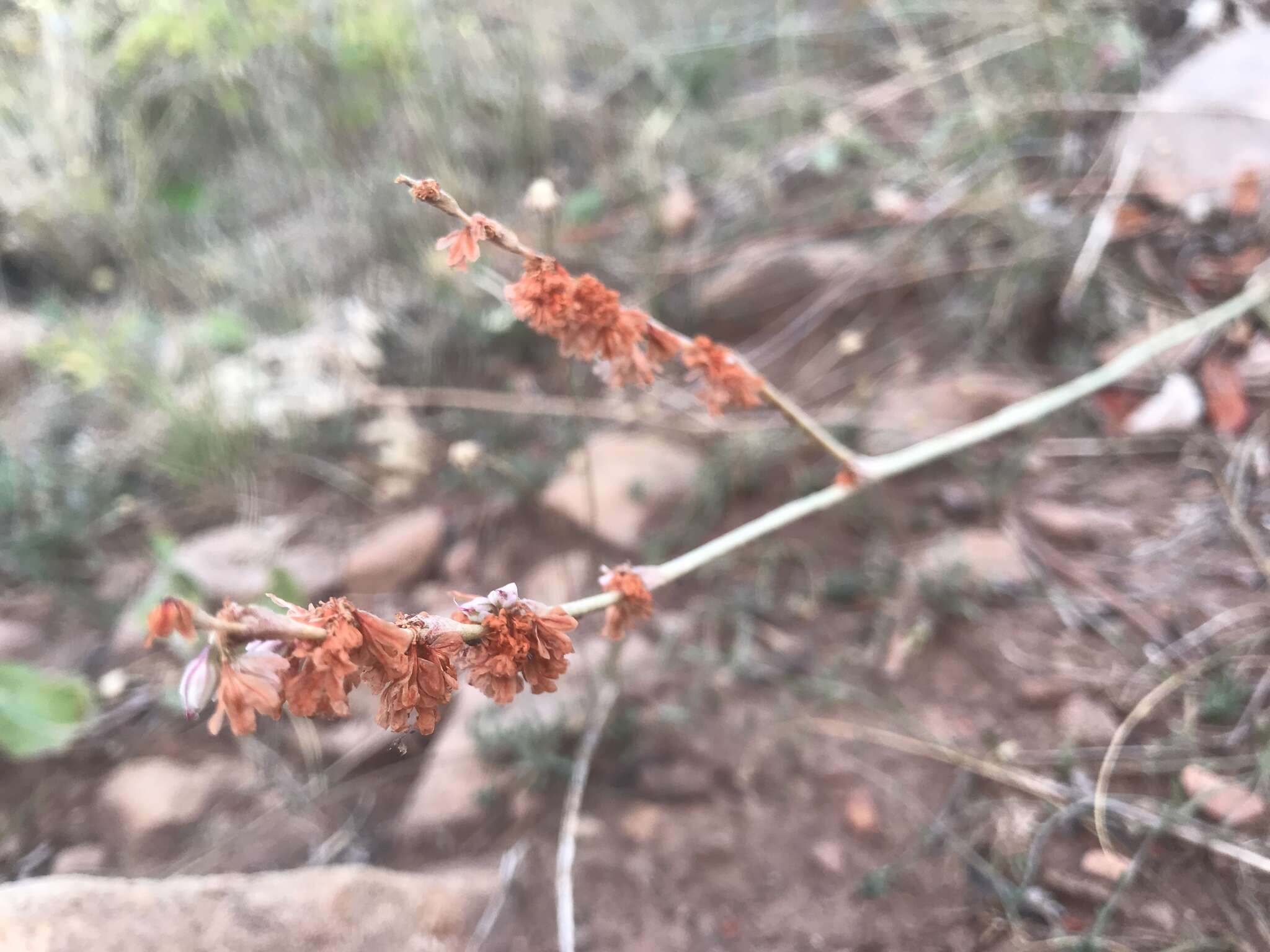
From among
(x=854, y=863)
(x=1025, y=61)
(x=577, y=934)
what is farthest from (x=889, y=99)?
(x=577, y=934)

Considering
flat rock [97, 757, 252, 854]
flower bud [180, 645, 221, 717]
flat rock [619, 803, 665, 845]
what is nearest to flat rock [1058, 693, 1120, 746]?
flat rock [619, 803, 665, 845]

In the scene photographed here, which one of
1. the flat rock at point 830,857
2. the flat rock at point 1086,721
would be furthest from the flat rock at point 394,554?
the flat rock at point 1086,721

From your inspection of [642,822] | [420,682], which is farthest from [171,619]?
[642,822]

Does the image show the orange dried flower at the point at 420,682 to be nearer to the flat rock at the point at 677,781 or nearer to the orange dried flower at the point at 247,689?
the orange dried flower at the point at 247,689

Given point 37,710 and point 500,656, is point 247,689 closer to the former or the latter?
point 500,656

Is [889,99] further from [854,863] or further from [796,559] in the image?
[854,863]
